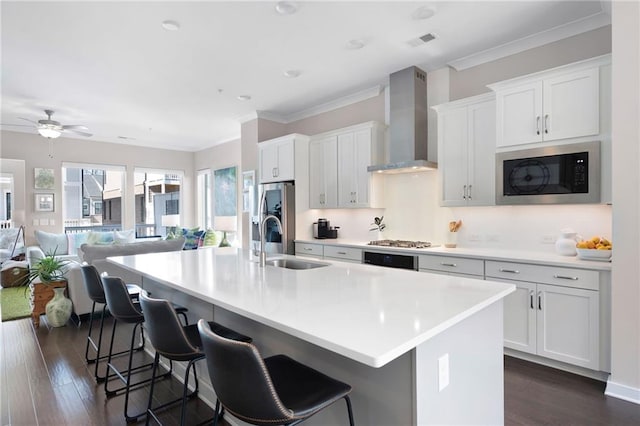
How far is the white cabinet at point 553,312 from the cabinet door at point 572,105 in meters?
1.12

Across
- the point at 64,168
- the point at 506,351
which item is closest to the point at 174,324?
the point at 506,351

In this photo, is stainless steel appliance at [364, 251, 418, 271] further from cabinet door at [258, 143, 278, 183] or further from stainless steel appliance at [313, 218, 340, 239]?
cabinet door at [258, 143, 278, 183]

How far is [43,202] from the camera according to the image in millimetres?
6785

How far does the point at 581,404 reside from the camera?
2.32m

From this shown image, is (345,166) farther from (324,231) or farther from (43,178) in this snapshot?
(43,178)

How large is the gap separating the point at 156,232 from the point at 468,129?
7.73 metres

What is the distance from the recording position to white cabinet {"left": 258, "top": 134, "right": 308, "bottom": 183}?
5.00 meters

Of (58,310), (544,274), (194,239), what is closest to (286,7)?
(544,274)

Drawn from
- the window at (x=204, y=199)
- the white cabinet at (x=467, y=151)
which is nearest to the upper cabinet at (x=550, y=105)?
the white cabinet at (x=467, y=151)

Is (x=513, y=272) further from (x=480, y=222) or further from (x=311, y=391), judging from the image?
(x=311, y=391)

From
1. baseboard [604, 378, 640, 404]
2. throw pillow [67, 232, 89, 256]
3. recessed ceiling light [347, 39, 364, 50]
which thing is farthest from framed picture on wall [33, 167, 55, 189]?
baseboard [604, 378, 640, 404]

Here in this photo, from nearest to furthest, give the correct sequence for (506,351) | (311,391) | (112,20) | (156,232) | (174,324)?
(311,391) → (174,324) → (112,20) → (506,351) → (156,232)

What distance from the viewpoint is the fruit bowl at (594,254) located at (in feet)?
8.58

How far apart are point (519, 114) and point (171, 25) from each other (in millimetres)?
3097
